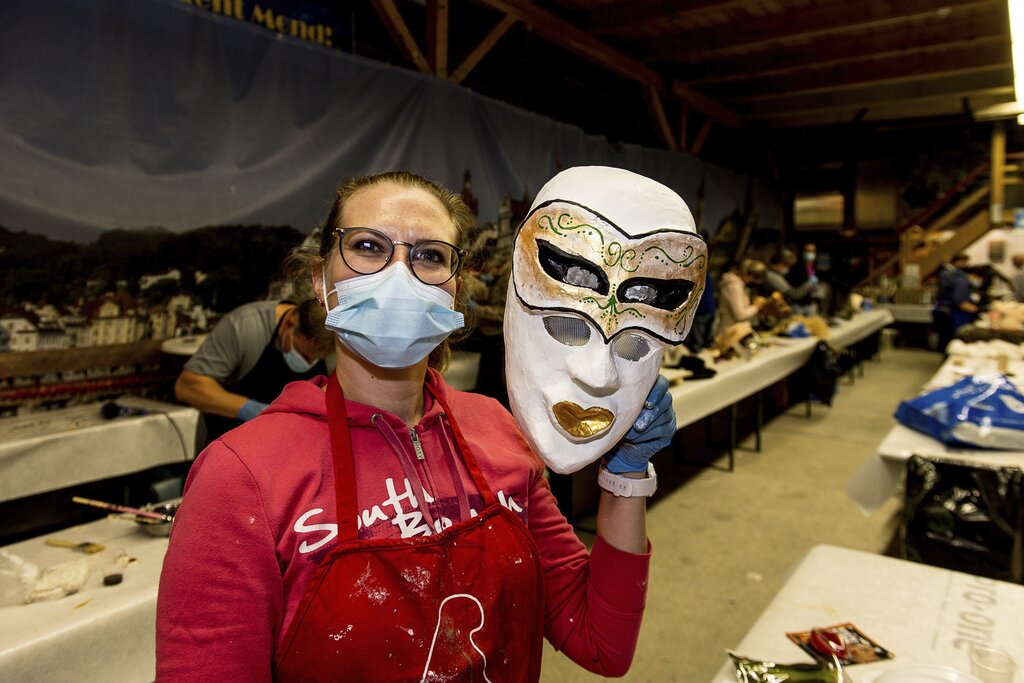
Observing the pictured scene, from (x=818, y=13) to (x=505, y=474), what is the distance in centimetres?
526

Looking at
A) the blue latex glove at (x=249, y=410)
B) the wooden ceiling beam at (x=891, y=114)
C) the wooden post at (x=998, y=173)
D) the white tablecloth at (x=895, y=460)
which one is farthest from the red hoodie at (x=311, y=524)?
the wooden post at (x=998, y=173)

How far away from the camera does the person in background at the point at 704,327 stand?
5.19 m

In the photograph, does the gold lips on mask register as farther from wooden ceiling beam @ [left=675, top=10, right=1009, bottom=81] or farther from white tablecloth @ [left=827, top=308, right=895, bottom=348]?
white tablecloth @ [left=827, top=308, right=895, bottom=348]

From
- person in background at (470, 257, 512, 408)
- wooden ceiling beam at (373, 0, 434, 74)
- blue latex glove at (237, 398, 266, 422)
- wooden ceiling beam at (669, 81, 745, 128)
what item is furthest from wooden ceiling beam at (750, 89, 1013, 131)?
blue latex glove at (237, 398, 266, 422)

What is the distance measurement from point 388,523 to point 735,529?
334 centimetres

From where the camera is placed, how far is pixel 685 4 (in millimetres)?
4539

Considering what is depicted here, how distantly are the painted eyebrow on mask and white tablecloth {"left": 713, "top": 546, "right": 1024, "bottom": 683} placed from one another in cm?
91

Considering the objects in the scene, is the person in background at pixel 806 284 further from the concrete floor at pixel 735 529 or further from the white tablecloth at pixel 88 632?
the white tablecloth at pixel 88 632

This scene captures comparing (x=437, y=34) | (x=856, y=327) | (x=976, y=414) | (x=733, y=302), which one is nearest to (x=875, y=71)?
(x=856, y=327)

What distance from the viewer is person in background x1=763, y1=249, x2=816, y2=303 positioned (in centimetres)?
668

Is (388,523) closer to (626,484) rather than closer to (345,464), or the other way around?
(345,464)

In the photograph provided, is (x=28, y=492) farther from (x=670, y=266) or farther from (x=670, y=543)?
(x=670, y=543)

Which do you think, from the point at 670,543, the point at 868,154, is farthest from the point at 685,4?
the point at 868,154

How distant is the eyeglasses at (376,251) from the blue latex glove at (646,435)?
409 millimetres
